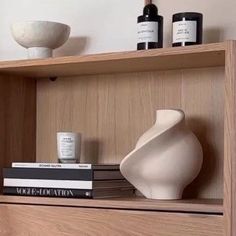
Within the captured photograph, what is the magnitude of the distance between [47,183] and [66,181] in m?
0.06

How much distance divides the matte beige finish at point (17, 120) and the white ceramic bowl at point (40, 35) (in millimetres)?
128

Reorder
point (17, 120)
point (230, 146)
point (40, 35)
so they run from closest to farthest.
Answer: point (230, 146) < point (40, 35) < point (17, 120)

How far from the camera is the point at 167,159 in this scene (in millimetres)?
1395

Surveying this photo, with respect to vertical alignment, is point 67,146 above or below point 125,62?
below

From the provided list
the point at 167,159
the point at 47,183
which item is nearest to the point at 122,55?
the point at 167,159

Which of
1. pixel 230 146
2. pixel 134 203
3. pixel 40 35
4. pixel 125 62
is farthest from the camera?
pixel 40 35

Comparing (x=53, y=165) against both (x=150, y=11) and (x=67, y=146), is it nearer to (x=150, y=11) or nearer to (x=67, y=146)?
(x=67, y=146)

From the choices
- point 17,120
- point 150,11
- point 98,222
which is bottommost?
point 98,222

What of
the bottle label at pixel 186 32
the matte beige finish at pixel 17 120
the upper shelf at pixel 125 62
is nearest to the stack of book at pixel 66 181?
the matte beige finish at pixel 17 120

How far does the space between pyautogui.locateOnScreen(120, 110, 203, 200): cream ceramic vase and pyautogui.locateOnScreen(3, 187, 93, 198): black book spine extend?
0.11 m

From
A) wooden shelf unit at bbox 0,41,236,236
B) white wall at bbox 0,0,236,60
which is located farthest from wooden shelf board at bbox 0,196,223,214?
white wall at bbox 0,0,236,60

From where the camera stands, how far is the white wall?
5.08ft

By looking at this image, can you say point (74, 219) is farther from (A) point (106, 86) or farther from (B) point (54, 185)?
(A) point (106, 86)

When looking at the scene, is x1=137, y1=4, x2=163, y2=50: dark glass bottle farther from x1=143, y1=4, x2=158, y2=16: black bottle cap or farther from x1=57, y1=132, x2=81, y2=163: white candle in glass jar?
x1=57, y1=132, x2=81, y2=163: white candle in glass jar
